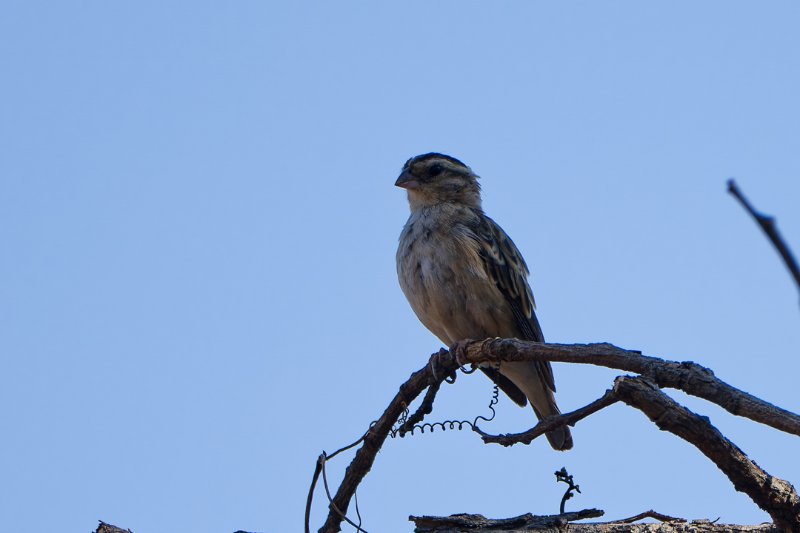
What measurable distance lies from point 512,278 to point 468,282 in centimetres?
56

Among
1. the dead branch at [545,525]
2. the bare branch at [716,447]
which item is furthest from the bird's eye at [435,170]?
the bare branch at [716,447]

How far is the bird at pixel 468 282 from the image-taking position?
7.12 meters

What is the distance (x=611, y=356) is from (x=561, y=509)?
1.14 metres

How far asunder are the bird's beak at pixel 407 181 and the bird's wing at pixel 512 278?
744 mm

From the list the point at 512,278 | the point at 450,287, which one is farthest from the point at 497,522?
the point at 512,278

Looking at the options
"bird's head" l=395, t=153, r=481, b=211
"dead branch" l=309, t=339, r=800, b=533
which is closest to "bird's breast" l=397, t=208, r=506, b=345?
"bird's head" l=395, t=153, r=481, b=211

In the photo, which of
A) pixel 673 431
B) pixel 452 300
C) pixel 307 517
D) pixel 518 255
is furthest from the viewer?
pixel 518 255

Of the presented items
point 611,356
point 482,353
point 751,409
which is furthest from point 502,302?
point 751,409

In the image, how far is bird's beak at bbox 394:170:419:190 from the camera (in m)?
8.25

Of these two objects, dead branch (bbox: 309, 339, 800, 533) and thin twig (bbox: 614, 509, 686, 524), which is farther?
thin twig (bbox: 614, 509, 686, 524)

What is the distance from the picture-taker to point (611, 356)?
12.3 feet

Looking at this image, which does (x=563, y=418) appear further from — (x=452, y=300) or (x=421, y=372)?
(x=452, y=300)

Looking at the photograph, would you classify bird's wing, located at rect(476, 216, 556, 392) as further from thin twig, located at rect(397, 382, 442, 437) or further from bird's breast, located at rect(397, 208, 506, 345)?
thin twig, located at rect(397, 382, 442, 437)

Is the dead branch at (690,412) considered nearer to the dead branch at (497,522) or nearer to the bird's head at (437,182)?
the dead branch at (497,522)
